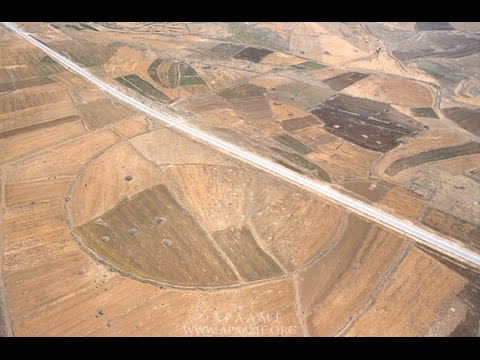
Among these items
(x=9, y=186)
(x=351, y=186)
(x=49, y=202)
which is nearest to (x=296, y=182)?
(x=351, y=186)

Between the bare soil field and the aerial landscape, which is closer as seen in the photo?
the aerial landscape

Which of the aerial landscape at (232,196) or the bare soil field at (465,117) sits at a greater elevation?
the bare soil field at (465,117)

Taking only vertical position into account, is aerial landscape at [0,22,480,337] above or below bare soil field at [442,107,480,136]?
below

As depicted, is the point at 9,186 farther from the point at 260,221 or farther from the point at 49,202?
the point at 260,221

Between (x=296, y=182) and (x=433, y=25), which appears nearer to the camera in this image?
(x=296, y=182)

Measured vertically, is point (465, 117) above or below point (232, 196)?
above

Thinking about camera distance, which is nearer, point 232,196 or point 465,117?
point 232,196

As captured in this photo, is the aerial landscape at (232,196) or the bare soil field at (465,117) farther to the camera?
the bare soil field at (465,117)

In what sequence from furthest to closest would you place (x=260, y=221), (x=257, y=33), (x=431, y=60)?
(x=257, y=33), (x=431, y=60), (x=260, y=221)
